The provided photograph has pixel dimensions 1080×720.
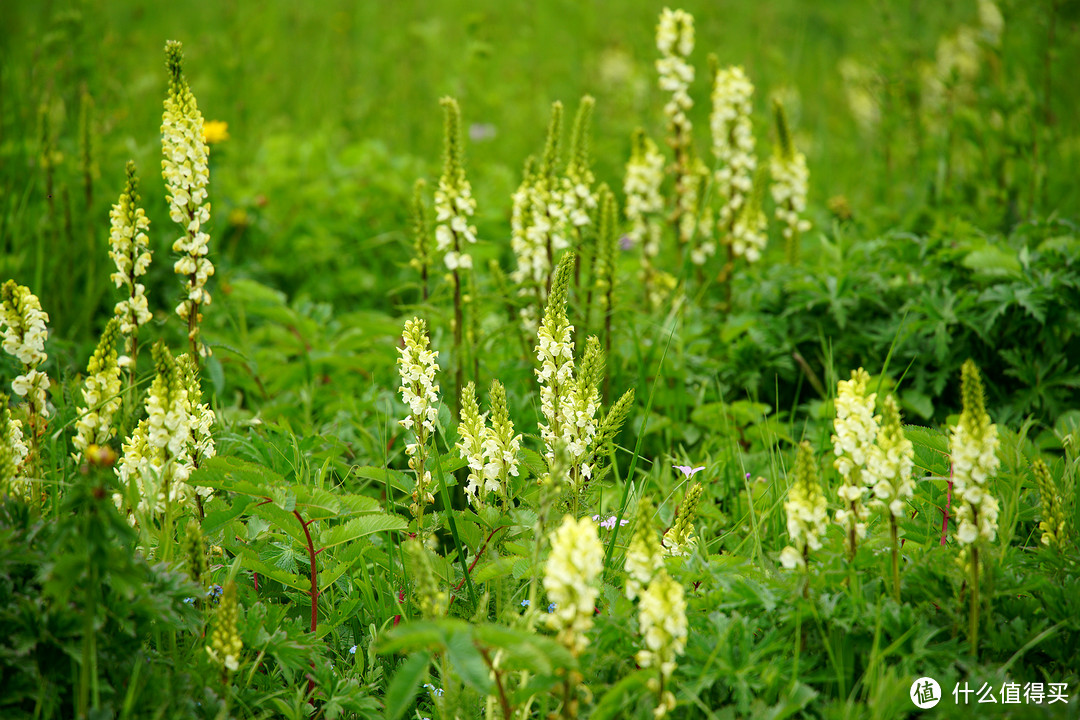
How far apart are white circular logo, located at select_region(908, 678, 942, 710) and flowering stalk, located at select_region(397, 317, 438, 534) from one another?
3.91 ft

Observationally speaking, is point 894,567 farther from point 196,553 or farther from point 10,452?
point 10,452

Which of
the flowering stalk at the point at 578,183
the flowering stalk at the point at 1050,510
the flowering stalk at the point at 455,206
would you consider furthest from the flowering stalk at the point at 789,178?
the flowering stalk at the point at 1050,510

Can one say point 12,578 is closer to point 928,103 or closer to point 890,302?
point 890,302

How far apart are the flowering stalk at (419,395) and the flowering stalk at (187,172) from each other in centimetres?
73

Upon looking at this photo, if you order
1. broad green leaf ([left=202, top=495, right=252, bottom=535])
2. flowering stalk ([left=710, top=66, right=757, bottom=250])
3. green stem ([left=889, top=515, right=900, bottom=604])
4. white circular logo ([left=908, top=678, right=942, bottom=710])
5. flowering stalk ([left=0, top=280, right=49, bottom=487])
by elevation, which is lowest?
white circular logo ([left=908, top=678, right=942, bottom=710])

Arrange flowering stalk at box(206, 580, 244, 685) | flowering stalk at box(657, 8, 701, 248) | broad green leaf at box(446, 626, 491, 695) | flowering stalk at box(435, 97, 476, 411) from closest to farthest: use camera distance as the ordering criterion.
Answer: broad green leaf at box(446, 626, 491, 695) < flowering stalk at box(206, 580, 244, 685) < flowering stalk at box(435, 97, 476, 411) < flowering stalk at box(657, 8, 701, 248)

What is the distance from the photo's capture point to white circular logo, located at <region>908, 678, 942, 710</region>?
5.35 ft

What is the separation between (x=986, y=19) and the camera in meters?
7.04

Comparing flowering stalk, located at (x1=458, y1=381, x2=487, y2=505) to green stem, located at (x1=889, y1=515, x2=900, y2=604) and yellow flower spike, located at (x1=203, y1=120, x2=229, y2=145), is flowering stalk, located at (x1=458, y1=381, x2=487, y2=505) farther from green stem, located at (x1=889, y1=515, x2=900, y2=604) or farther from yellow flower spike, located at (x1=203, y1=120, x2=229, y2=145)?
yellow flower spike, located at (x1=203, y1=120, x2=229, y2=145)

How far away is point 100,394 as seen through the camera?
2.06m

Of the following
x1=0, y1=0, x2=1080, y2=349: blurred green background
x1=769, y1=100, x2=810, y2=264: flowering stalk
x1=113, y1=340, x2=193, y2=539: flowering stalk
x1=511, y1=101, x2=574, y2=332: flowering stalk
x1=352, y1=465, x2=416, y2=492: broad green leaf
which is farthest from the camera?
x1=0, y1=0, x2=1080, y2=349: blurred green background

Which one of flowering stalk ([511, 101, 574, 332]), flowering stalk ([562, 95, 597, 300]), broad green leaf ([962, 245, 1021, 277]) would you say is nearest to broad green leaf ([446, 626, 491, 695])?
flowering stalk ([511, 101, 574, 332])

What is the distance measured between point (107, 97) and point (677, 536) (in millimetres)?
4048

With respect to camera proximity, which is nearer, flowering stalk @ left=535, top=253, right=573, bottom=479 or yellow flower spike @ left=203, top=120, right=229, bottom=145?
flowering stalk @ left=535, top=253, right=573, bottom=479
